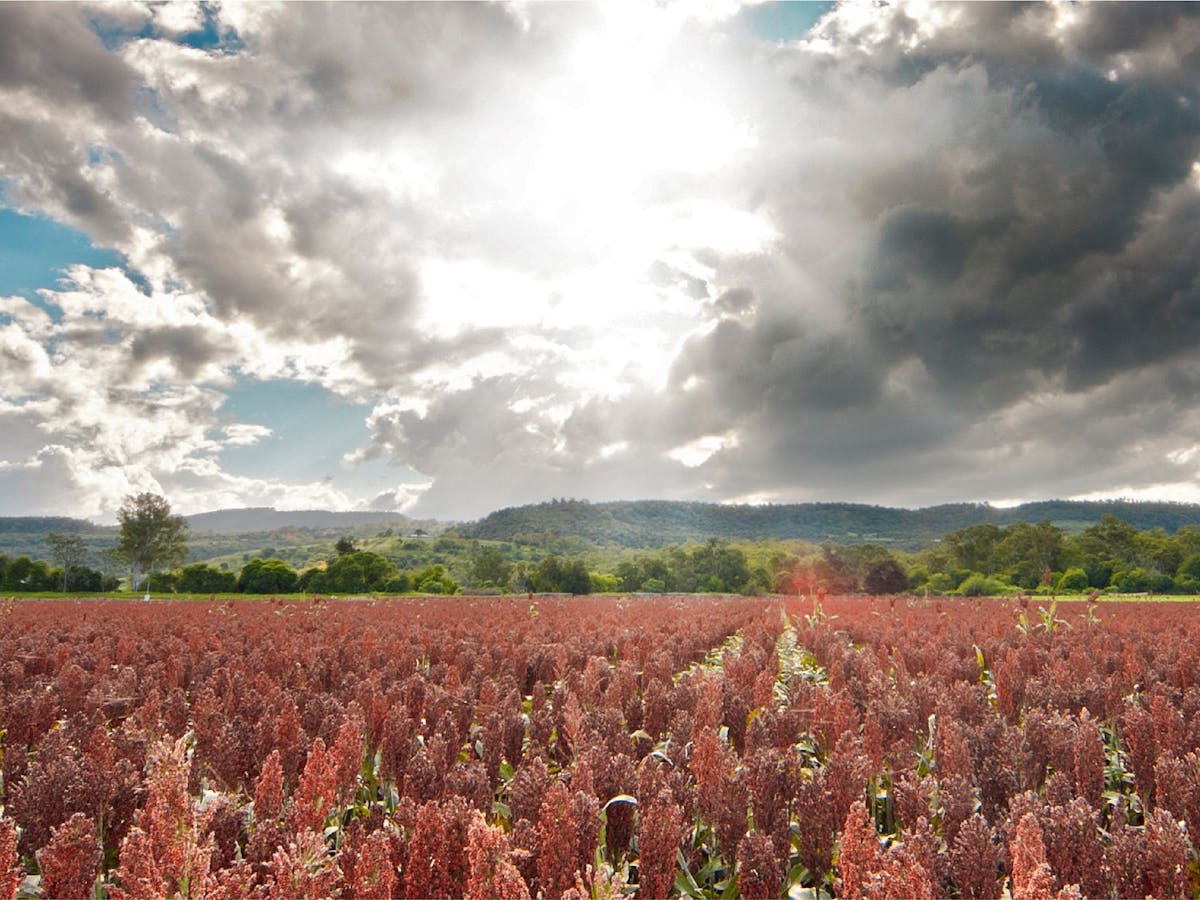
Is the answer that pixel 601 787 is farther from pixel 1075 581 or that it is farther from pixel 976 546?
pixel 976 546

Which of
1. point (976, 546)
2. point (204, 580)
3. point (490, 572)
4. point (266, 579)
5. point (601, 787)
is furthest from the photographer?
point (976, 546)

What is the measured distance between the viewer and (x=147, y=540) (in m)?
104

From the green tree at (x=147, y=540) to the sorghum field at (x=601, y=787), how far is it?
11375 cm

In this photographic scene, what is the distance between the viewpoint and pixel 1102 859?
2.97 meters

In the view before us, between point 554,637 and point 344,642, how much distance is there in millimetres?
3861

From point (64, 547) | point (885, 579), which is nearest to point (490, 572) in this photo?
point (885, 579)

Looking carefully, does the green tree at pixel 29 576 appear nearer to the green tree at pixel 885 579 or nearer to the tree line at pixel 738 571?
the tree line at pixel 738 571

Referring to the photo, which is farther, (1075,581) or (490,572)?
(490,572)

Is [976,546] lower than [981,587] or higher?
higher

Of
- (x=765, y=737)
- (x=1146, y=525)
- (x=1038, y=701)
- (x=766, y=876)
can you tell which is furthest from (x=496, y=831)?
(x=1146, y=525)

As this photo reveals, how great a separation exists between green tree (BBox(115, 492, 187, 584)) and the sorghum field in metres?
114

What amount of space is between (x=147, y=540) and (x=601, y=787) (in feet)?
404

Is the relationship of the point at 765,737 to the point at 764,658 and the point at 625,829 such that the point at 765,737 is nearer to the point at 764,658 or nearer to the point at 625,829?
the point at 625,829

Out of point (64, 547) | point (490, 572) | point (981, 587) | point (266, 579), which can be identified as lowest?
point (490, 572)
